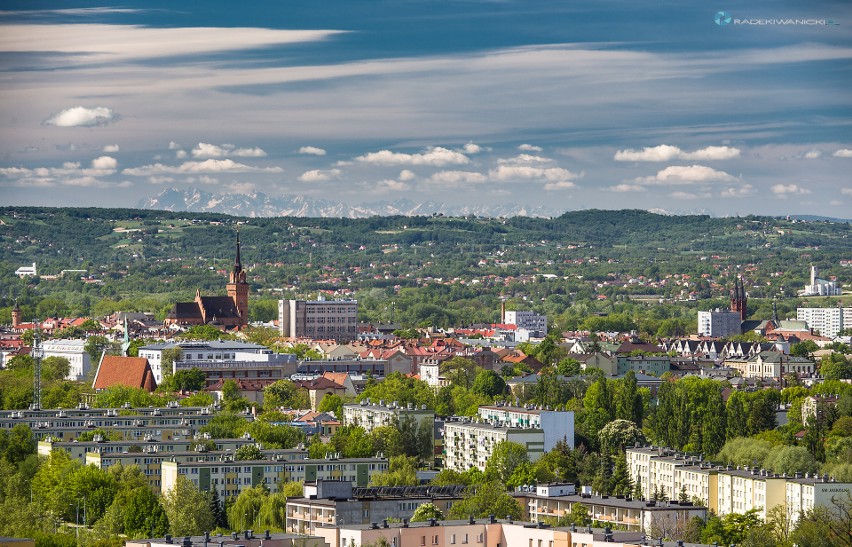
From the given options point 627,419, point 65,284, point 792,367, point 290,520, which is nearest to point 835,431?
point 627,419

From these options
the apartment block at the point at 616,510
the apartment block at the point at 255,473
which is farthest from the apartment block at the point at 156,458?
the apartment block at the point at 616,510

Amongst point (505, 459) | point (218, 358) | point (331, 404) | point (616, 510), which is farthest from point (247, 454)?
point (218, 358)

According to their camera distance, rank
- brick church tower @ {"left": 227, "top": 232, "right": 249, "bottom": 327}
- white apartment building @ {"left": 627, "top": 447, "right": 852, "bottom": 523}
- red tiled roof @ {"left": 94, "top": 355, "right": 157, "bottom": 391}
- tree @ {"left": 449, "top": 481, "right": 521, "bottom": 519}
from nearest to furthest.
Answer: tree @ {"left": 449, "top": 481, "right": 521, "bottom": 519}
white apartment building @ {"left": 627, "top": 447, "right": 852, "bottom": 523}
red tiled roof @ {"left": 94, "top": 355, "right": 157, "bottom": 391}
brick church tower @ {"left": 227, "top": 232, "right": 249, "bottom": 327}

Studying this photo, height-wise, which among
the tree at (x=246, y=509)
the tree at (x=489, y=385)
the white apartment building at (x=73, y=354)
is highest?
the white apartment building at (x=73, y=354)

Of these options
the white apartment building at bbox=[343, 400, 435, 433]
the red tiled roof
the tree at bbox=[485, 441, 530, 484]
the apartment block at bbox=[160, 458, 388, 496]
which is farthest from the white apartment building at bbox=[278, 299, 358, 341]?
the apartment block at bbox=[160, 458, 388, 496]

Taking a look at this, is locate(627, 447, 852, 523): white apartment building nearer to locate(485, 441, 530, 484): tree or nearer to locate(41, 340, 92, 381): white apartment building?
locate(485, 441, 530, 484): tree

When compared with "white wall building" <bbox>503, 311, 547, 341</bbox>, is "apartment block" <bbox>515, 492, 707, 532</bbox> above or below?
below

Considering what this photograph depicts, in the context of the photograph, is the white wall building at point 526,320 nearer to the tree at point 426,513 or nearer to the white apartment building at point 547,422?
the white apartment building at point 547,422
